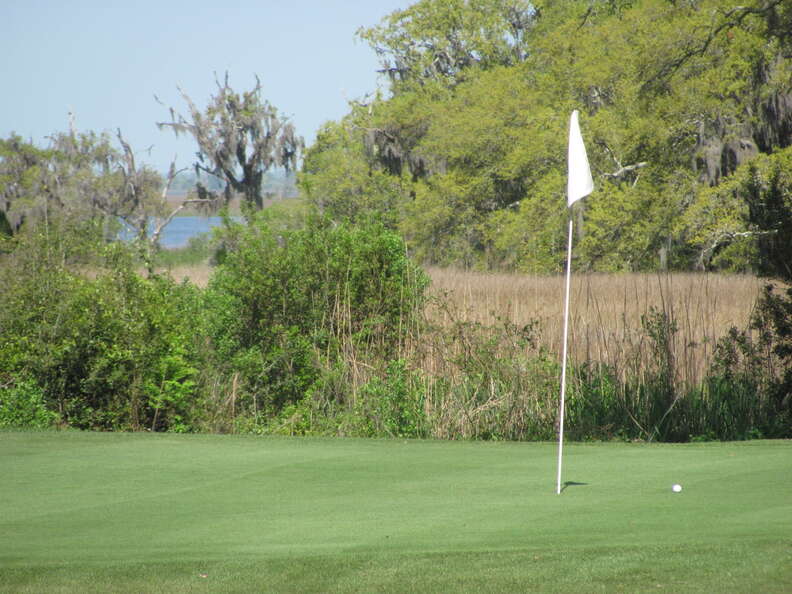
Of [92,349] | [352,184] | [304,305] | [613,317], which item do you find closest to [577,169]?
[92,349]

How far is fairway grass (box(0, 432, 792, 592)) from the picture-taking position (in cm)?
440

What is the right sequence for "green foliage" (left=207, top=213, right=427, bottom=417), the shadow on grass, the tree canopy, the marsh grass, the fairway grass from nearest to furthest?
the fairway grass → the shadow on grass → the marsh grass → "green foliage" (left=207, top=213, right=427, bottom=417) → the tree canopy

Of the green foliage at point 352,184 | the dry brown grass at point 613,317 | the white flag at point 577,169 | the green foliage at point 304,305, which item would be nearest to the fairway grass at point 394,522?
the white flag at point 577,169

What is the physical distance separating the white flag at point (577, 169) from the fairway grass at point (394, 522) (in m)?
1.80

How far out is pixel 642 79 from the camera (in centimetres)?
2405

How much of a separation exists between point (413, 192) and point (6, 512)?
117ft

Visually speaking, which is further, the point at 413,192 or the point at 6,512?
the point at 413,192

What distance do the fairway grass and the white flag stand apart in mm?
1801

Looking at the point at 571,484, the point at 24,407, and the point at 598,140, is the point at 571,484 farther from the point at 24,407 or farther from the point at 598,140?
the point at 598,140

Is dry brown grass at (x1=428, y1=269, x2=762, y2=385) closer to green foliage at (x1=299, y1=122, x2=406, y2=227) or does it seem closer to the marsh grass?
the marsh grass

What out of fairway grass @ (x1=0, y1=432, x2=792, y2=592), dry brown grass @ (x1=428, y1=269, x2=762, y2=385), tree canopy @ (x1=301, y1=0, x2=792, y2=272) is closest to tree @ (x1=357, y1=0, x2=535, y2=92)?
tree canopy @ (x1=301, y1=0, x2=792, y2=272)

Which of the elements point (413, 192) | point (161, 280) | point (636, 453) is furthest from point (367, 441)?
point (413, 192)

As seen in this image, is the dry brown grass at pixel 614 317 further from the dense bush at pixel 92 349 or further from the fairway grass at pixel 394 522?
the fairway grass at pixel 394 522

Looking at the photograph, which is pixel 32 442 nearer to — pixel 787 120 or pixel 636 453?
pixel 636 453
